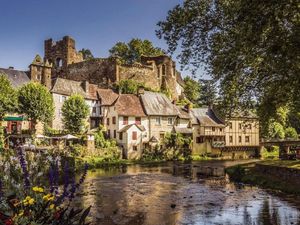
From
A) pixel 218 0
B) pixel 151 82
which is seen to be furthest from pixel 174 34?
pixel 151 82

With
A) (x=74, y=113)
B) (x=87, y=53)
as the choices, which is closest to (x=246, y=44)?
(x=74, y=113)

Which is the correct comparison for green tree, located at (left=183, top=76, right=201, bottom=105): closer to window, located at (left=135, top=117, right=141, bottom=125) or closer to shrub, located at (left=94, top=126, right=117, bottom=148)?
window, located at (left=135, top=117, right=141, bottom=125)

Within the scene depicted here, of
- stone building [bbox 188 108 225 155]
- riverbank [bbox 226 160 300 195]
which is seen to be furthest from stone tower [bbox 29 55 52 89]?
riverbank [bbox 226 160 300 195]

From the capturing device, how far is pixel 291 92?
663 inches

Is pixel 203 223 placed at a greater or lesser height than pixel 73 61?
lesser

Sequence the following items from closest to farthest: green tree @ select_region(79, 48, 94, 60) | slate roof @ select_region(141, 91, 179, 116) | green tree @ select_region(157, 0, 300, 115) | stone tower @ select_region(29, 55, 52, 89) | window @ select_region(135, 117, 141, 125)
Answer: green tree @ select_region(157, 0, 300, 115) < window @ select_region(135, 117, 141, 125) < slate roof @ select_region(141, 91, 179, 116) < stone tower @ select_region(29, 55, 52, 89) < green tree @ select_region(79, 48, 94, 60)

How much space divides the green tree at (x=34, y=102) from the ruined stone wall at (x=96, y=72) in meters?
21.7

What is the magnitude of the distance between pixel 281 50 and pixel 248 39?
4.78 ft

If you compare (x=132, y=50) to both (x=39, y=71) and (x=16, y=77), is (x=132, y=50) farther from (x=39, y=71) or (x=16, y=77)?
(x=16, y=77)

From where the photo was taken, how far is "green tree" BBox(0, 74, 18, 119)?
42.7 meters

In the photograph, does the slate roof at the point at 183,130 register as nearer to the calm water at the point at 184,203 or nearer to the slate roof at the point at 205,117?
the slate roof at the point at 205,117

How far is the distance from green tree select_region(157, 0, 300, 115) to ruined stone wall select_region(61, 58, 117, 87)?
169 ft

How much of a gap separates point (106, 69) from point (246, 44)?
59513mm

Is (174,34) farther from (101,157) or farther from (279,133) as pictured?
(279,133)
